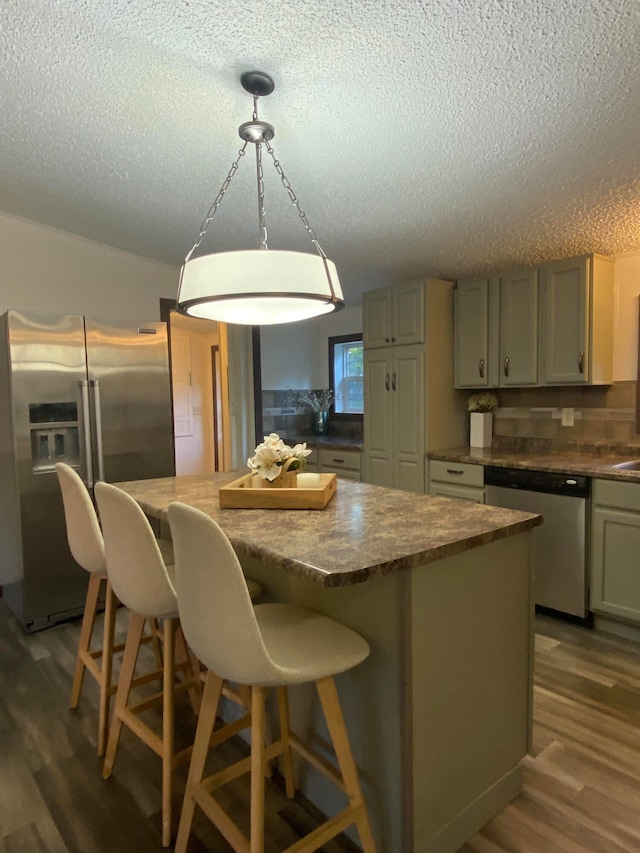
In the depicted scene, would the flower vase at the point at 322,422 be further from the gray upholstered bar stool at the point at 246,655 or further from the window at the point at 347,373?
the gray upholstered bar stool at the point at 246,655

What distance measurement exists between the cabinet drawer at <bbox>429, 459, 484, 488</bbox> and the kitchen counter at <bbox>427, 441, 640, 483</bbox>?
0.11ft

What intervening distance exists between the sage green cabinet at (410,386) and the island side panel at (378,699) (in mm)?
2288

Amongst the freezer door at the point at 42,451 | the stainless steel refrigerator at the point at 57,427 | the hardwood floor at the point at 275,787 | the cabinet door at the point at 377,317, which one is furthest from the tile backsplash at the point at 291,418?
the hardwood floor at the point at 275,787

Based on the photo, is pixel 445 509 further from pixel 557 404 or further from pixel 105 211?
pixel 105 211

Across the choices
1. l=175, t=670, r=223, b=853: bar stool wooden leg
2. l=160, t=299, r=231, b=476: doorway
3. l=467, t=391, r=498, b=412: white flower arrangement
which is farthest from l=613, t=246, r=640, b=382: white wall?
l=160, t=299, r=231, b=476: doorway

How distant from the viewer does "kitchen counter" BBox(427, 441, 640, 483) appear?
9.22 feet

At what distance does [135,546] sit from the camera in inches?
63.2

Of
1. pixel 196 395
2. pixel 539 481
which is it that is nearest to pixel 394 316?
pixel 539 481

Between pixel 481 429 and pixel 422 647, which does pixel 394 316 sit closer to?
pixel 481 429

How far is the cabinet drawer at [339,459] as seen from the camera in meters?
4.27

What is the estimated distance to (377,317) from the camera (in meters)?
4.02

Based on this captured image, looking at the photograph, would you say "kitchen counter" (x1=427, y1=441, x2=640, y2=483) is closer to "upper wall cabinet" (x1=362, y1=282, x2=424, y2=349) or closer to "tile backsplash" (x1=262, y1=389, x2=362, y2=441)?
"upper wall cabinet" (x1=362, y1=282, x2=424, y2=349)

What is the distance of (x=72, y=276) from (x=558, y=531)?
139 inches

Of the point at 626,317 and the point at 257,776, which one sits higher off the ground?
the point at 626,317
